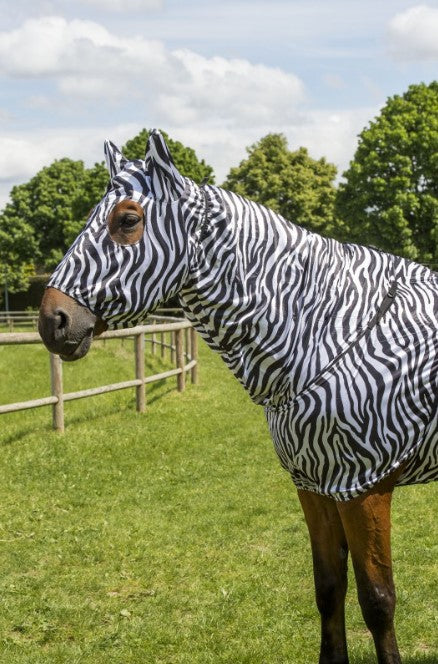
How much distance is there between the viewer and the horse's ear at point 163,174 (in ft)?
8.47

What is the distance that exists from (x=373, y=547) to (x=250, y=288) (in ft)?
3.35

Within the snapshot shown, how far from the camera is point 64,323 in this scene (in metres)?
2.55

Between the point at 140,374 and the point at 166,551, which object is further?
the point at 140,374

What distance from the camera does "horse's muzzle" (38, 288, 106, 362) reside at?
254 cm

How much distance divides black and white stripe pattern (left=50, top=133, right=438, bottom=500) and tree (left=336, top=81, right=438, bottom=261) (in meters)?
32.2

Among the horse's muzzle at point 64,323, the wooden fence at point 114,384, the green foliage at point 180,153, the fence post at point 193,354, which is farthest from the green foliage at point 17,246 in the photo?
the horse's muzzle at point 64,323

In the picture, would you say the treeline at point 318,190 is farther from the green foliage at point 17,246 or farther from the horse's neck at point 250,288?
the horse's neck at point 250,288

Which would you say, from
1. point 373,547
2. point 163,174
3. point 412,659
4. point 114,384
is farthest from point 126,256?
point 114,384

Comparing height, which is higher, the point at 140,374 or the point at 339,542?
the point at 339,542

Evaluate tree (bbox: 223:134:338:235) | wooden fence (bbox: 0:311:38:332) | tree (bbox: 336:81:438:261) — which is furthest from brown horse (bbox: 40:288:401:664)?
tree (bbox: 223:134:338:235)

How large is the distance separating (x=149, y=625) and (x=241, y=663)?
0.73 m

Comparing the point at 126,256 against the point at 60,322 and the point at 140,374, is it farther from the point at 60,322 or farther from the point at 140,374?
the point at 140,374

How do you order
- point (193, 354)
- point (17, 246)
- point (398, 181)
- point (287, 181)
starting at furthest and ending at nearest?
point (17, 246), point (287, 181), point (398, 181), point (193, 354)

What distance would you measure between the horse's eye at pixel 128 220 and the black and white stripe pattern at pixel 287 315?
0.05 m
